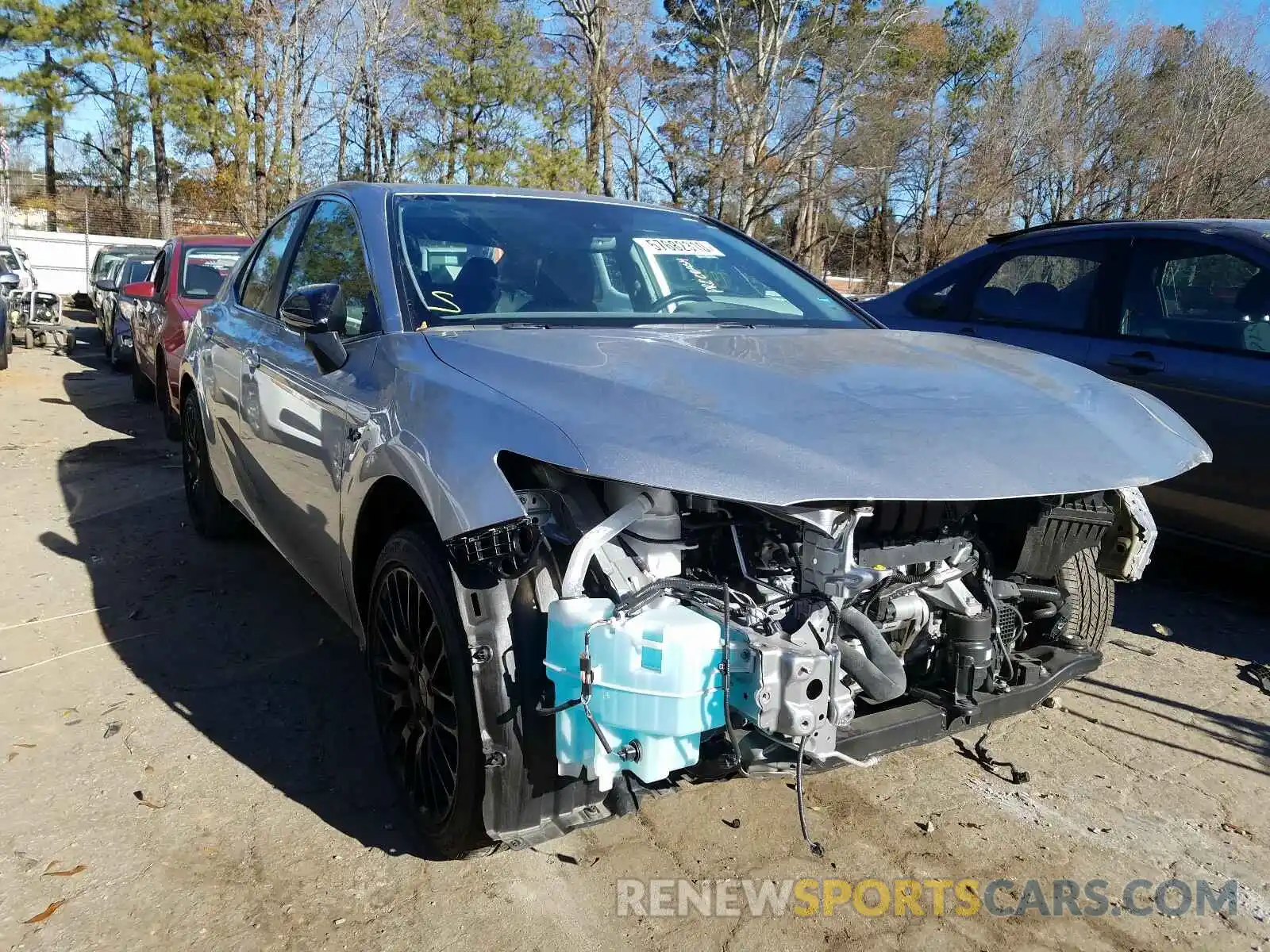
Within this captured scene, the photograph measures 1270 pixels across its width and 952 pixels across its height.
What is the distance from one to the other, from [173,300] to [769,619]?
7838mm

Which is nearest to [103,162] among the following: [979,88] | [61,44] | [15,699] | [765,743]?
[61,44]

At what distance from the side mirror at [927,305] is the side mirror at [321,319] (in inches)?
140

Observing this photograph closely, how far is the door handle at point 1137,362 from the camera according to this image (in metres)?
4.47

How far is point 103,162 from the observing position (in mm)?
35781

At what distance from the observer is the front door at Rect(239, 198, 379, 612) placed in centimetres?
285

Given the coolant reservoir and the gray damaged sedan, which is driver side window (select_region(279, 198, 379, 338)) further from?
the coolant reservoir

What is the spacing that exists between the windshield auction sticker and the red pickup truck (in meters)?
5.07

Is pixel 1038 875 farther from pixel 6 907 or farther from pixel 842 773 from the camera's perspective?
pixel 6 907

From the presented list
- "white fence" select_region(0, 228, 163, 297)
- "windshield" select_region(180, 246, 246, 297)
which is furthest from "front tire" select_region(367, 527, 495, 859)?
"white fence" select_region(0, 228, 163, 297)

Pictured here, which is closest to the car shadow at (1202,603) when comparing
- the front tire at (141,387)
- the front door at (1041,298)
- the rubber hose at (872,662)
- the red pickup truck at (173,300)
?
the front door at (1041,298)

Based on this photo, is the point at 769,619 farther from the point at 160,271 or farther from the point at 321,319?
the point at 160,271

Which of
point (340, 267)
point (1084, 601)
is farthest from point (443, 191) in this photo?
point (1084, 601)

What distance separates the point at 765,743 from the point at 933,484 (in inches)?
25.4

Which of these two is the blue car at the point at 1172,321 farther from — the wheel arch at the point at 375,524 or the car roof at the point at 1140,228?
the wheel arch at the point at 375,524
